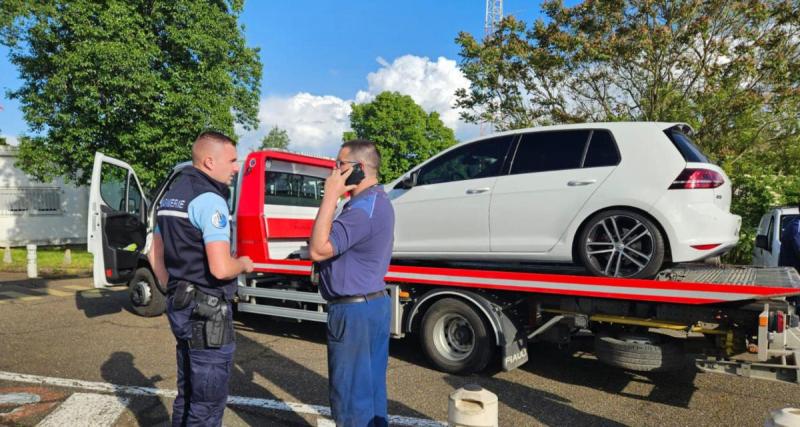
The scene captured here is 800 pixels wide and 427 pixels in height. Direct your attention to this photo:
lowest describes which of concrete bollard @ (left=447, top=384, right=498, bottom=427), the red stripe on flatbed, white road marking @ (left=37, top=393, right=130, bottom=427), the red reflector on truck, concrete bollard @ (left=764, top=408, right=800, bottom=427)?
white road marking @ (left=37, top=393, right=130, bottom=427)

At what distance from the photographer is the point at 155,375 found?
4.89 metres

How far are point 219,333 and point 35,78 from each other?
1710cm

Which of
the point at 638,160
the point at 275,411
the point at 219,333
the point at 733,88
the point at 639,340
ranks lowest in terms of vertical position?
the point at 275,411

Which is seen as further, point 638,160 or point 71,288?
point 71,288

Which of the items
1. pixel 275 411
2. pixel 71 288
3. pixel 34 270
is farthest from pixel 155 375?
pixel 34 270

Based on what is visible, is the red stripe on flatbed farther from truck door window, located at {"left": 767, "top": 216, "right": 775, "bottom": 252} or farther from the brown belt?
truck door window, located at {"left": 767, "top": 216, "right": 775, "bottom": 252}

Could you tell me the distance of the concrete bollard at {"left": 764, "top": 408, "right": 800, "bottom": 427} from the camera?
2.08m

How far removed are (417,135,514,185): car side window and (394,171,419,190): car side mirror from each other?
0.06m

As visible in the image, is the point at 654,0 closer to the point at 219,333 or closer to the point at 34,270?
the point at 219,333

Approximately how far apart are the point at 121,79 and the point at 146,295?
28.1 ft

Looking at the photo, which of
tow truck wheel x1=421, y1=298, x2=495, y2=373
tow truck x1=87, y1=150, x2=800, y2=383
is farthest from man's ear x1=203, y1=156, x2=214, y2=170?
tow truck wheel x1=421, y1=298, x2=495, y2=373

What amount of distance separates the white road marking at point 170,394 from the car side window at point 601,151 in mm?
2491

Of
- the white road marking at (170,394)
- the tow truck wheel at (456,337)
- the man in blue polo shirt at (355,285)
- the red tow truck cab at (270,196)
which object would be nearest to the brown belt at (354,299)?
the man in blue polo shirt at (355,285)

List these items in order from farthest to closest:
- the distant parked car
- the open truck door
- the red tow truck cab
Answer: the distant parked car → the open truck door → the red tow truck cab
